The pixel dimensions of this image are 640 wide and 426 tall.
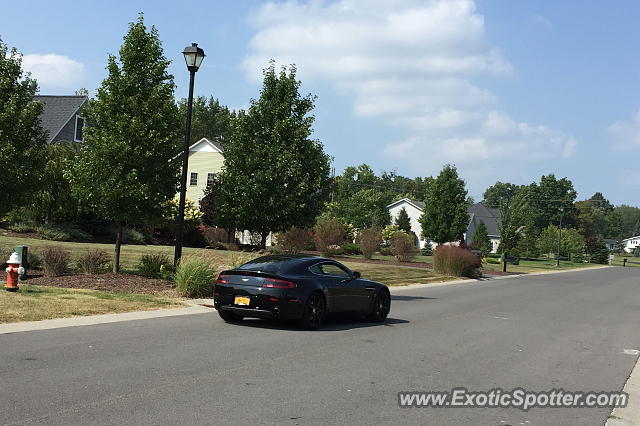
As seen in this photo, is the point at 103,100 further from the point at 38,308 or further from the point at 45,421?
the point at 45,421

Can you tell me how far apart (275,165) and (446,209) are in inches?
1032

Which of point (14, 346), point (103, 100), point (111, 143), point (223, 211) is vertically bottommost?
point (14, 346)

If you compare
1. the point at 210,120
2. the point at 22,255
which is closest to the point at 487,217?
the point at 210,120

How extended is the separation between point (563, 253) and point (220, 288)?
9330 cm

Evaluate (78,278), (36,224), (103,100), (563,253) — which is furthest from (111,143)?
(563,253)

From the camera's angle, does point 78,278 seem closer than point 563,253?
Yes

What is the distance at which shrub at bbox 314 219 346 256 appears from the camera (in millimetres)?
39750

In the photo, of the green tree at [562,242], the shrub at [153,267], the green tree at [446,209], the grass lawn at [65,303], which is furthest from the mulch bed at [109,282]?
the green tree at [562,242]

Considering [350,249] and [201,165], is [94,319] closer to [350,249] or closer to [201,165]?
[350,249]

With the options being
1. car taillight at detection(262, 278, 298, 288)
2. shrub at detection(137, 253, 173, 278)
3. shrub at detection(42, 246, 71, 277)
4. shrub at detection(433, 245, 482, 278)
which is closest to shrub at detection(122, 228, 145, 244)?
shrub at detection(137, 253, 173, 278)

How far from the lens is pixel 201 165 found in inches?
2146

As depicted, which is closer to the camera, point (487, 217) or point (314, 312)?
point (314, 312)

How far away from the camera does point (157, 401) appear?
632 cm

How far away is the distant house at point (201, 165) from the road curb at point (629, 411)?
46876 millimetres
